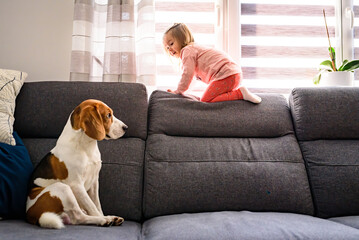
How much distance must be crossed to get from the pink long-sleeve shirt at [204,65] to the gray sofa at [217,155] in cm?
17

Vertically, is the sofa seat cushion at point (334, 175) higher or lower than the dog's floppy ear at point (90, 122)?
lower

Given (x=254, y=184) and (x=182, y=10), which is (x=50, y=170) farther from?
(x=182, y=10)

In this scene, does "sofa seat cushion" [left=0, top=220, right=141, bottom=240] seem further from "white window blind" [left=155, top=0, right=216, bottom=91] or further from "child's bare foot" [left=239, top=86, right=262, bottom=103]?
"white window blind" [left=155, top=0, right=216, bottom=91]

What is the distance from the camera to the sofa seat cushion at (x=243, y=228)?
3.82 ft

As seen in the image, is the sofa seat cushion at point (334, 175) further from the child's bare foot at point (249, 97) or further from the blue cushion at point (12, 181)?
the blue cushion at point (12, 181)

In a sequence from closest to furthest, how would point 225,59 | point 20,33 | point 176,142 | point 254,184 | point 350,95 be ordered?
point 254,184 → point 176,142 → point 350,95 → point 225,59 → point 20,33

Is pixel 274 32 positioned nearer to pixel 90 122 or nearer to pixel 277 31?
pixel 277 31

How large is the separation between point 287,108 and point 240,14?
3.10 ft

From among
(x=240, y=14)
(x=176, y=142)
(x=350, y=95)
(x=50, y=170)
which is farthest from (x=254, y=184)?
(x=240, y=14)

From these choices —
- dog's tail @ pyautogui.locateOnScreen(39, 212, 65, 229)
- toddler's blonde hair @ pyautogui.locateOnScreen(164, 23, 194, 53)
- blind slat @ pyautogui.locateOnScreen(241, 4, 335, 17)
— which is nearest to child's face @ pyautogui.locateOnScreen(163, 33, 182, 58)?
toddler's blonde hair @ pyautogui.locateOnScreen(164, 23, 194, 53)

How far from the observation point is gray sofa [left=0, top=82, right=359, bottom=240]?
1548 mm

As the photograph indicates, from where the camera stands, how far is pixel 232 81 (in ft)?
6.49

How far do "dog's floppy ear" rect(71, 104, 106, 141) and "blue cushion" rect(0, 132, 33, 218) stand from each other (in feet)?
1.09

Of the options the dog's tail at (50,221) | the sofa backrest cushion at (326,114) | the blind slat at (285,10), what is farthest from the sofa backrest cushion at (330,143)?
the dog's tail at (50,221)
